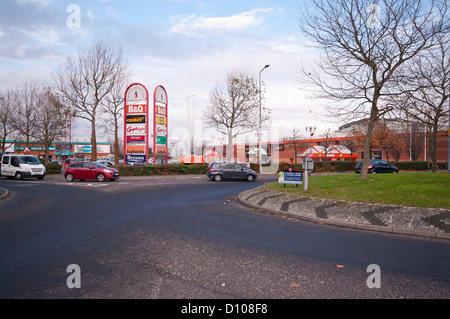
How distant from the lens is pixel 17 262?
4.95m

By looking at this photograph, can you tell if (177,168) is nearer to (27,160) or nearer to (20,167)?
(27,160)

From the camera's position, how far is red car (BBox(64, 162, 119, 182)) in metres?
22.6

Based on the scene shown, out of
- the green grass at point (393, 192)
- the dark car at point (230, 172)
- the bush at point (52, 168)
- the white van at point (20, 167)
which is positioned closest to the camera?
the green grass at point (393, 192)

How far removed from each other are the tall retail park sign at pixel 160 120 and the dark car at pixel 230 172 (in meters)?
7.80

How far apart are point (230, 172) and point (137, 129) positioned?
10717 millimetres

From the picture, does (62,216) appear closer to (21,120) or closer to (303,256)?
(303,256)

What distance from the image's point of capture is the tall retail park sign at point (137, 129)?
29.1 meters

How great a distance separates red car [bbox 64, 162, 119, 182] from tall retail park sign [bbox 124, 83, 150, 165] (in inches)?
241

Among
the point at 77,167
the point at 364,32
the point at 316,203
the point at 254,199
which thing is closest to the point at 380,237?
the point at 316,203

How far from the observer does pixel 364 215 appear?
28.4 ft

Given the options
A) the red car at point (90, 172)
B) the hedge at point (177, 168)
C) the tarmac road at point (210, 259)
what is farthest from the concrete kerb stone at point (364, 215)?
the hedge at point (177, 168)

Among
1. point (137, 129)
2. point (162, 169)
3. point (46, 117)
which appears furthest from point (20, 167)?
point (46, 117)

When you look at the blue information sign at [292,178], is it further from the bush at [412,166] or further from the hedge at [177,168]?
the bush at [412,166]

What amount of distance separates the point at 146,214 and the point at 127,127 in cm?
2138
